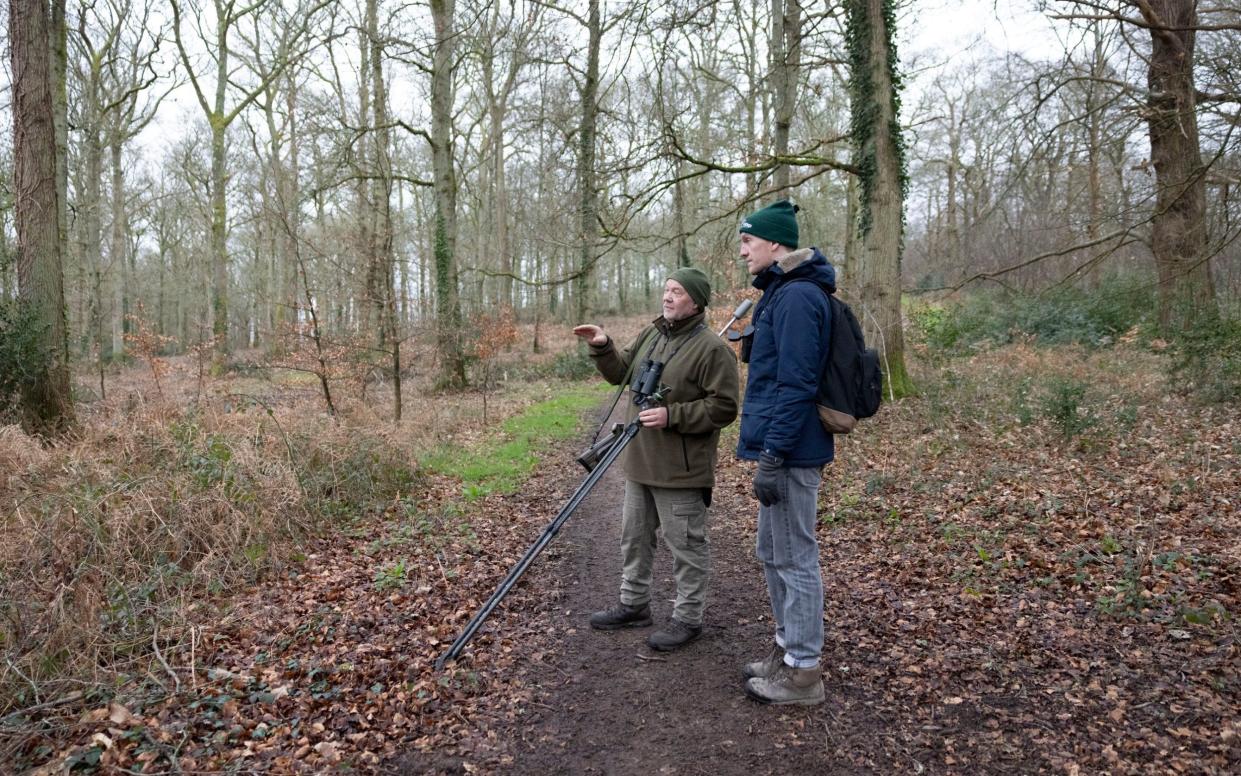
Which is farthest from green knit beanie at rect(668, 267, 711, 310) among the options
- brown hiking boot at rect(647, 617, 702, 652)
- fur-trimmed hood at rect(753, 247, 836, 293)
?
brown hiking boot at rect(647, 617, 702, 652)

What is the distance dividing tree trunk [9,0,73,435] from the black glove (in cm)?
861

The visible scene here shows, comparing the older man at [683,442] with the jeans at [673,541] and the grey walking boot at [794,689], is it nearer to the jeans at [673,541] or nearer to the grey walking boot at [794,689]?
the jeans at [673,541]

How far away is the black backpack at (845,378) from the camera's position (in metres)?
3.36

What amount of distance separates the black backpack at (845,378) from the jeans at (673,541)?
1.12 m

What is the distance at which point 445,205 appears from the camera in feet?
53.5

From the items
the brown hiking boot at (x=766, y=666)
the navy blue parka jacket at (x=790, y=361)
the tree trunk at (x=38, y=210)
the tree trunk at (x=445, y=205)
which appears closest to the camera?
the navy blue parka jacket at (x=790, y=361)

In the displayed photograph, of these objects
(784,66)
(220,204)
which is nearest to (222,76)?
(220,204)

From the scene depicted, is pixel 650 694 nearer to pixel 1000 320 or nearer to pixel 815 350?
pixel 815 350

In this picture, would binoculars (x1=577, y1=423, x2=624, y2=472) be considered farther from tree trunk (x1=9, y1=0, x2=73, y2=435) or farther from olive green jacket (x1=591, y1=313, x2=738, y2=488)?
tree trunk (x1=9, y1=0, x2=73, y2=435)

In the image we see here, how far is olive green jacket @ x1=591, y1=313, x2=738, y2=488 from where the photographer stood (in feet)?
13.2

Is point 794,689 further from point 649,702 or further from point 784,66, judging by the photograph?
point 784,66

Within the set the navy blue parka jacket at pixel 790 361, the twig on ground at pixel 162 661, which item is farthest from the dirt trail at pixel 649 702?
the twig on ground at pixel 162 661

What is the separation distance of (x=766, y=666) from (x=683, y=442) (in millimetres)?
1320

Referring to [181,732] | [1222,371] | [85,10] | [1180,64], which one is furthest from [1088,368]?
[85,10]
